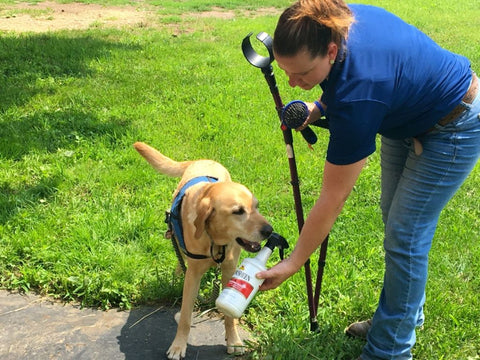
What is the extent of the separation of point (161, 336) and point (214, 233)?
842 mm

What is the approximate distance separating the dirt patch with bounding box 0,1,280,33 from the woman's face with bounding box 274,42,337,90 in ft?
33.3

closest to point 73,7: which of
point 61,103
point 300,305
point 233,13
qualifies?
point 233,13

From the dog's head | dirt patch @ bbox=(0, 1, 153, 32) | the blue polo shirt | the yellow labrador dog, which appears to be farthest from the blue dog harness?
dirt patch @ bbox=(0, 1, 153, 32)

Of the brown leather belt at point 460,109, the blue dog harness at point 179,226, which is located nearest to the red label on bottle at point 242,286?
the blue dog harness at point 179,226

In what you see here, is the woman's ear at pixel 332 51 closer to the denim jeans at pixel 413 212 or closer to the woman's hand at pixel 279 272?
the denim jeans at pixel 413 212

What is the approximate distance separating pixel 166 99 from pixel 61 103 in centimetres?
143

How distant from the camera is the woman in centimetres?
195

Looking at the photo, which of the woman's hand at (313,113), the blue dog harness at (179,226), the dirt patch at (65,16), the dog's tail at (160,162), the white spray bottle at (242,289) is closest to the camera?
the white spray bottle at (242,289)

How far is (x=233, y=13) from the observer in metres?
14.2

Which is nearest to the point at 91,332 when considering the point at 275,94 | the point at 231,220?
the point at 231,220

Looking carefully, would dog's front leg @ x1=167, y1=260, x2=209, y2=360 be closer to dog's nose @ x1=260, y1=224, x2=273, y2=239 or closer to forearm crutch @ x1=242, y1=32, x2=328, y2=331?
dog's nose @ x1=260, y1=224, x2=273, y2=239

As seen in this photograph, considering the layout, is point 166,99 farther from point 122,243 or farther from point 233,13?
point 233,13

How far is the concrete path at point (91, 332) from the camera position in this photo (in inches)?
114

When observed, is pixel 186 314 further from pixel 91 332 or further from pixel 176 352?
pixel 91 332
